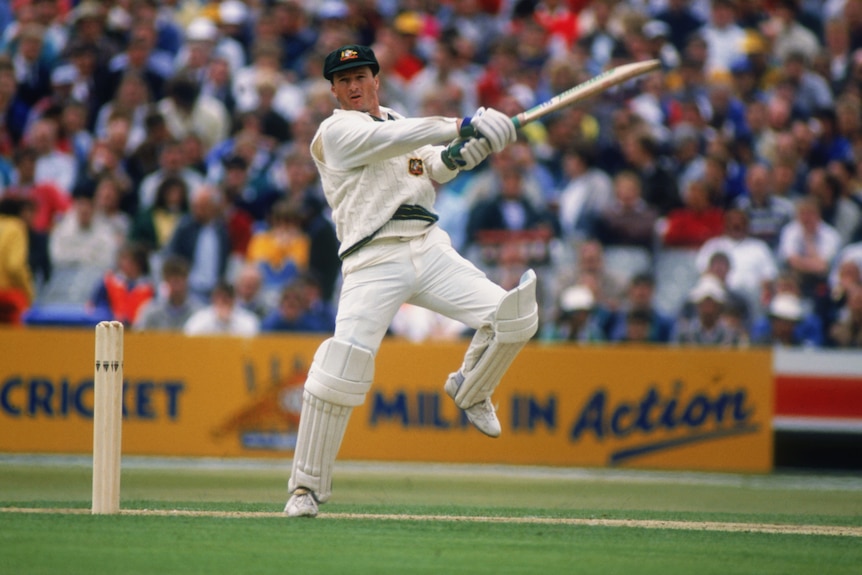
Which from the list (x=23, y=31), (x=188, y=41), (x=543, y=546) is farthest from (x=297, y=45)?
(x=543, y=546)

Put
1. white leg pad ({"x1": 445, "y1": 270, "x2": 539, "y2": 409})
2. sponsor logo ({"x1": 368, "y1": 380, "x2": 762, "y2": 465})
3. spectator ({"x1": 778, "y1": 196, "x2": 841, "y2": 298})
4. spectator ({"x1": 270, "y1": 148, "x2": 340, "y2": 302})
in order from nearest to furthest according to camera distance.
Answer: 1. white leg pad ({"x1": 445, "y1": 270, "x2": 539, "y2": 409})
2. sponsor logo ({"x1": 368, "y1": 380, "x2": 762, "y2": 465})
3. spectator ({"x1": 778, "y1": 196, "x2": 841, "y2": 298})
4. spectator ({"x1": 270, "y1": 148, "x2": 340, "y2": 302})

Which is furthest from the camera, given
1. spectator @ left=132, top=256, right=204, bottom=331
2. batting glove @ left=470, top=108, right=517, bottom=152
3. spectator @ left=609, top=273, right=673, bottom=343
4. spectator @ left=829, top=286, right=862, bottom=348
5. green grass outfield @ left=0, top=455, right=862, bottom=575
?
spectator @ left=132, top=256, right=204, bottom=331

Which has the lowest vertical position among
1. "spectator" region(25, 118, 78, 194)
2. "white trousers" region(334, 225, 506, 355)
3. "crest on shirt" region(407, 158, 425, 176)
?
"white trousers" region(334, 225, 506, 355)

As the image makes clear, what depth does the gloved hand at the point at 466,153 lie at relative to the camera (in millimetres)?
6602

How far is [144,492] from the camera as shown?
8.91 m

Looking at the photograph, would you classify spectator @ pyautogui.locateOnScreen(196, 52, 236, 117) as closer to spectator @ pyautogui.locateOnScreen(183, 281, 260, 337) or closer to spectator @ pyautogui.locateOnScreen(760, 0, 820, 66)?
spectator @ pyautogui.locateOnScreen(183, 281, 260, 337)

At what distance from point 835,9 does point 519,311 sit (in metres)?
9.53

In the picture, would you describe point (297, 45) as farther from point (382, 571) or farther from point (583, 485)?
point (382, 571)

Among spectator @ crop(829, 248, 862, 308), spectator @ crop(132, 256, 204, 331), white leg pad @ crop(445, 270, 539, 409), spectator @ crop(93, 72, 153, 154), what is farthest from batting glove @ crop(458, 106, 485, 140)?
spectator @ crop(93, 72, 153, 154)

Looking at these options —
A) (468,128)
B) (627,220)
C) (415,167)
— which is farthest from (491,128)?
(627,220)

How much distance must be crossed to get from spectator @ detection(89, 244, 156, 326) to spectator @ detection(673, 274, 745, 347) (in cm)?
455

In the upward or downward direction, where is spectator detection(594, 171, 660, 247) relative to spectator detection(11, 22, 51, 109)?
downward

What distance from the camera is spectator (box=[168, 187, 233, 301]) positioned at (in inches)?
491

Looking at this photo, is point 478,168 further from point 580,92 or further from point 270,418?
point 580,92
